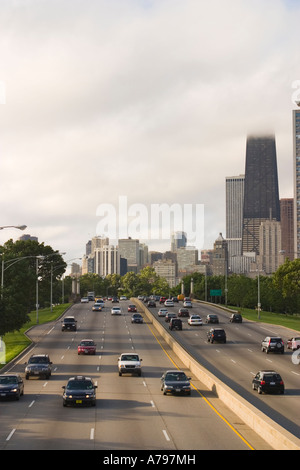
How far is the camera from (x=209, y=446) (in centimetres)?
2300

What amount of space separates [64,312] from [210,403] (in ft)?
265

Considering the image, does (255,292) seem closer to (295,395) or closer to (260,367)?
(260,367)

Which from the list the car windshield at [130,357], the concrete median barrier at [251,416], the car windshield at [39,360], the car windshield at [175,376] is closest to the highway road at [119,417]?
the concrete median barrier at [251,416]

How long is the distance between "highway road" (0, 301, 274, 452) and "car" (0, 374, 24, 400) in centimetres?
65

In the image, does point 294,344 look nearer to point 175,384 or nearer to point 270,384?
point 270,384

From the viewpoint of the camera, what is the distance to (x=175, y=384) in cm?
3744

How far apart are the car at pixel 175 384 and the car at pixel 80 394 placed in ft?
17.6

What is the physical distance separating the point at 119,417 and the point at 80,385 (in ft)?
15.4

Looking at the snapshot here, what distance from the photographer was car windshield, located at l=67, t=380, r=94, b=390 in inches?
1331

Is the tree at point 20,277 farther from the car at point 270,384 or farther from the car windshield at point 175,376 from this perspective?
the car at point 270,384

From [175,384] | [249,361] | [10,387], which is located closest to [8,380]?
[10,387]

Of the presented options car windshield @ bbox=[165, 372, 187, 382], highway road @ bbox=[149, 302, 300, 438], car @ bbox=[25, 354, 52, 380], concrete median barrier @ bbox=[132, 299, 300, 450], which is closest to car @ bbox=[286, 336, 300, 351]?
highway road @ bbox=[149, 302, 300, 438]

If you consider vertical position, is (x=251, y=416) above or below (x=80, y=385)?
below
